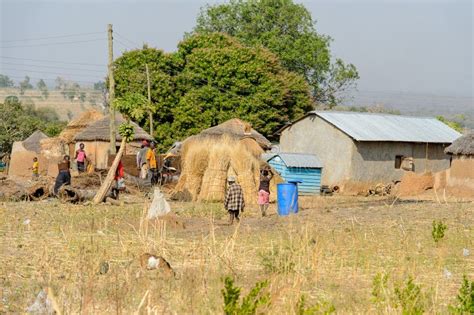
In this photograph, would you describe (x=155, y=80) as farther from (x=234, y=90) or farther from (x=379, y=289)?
(x=379, y=289)

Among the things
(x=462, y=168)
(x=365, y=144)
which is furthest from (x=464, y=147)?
(x=365, y=144)

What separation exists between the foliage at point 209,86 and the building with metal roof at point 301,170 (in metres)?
18.2

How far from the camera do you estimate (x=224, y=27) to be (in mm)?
69125

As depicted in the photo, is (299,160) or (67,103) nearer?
(299,160)

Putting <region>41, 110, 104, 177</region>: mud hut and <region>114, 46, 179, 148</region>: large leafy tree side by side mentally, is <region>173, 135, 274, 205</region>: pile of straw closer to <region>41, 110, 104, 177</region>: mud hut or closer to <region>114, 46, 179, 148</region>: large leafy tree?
<region>41, 110, 104, 177</region>: mud hut

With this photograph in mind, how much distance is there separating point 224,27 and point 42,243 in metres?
56.1

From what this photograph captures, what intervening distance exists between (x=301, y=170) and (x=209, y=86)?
20.2m

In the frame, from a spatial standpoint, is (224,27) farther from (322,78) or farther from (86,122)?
(86,122)

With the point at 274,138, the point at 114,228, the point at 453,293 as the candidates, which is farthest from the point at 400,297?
the point at 274,138

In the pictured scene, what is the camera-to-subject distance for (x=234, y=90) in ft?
175

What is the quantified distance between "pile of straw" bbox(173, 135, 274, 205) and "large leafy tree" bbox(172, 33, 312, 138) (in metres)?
25.2

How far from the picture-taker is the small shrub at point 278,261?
10816mm

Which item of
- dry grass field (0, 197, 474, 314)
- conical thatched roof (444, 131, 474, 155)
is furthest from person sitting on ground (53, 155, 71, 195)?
conical thatched roof (444, 131, 474, 155)

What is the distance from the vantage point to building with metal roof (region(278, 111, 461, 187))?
37.7 meters
